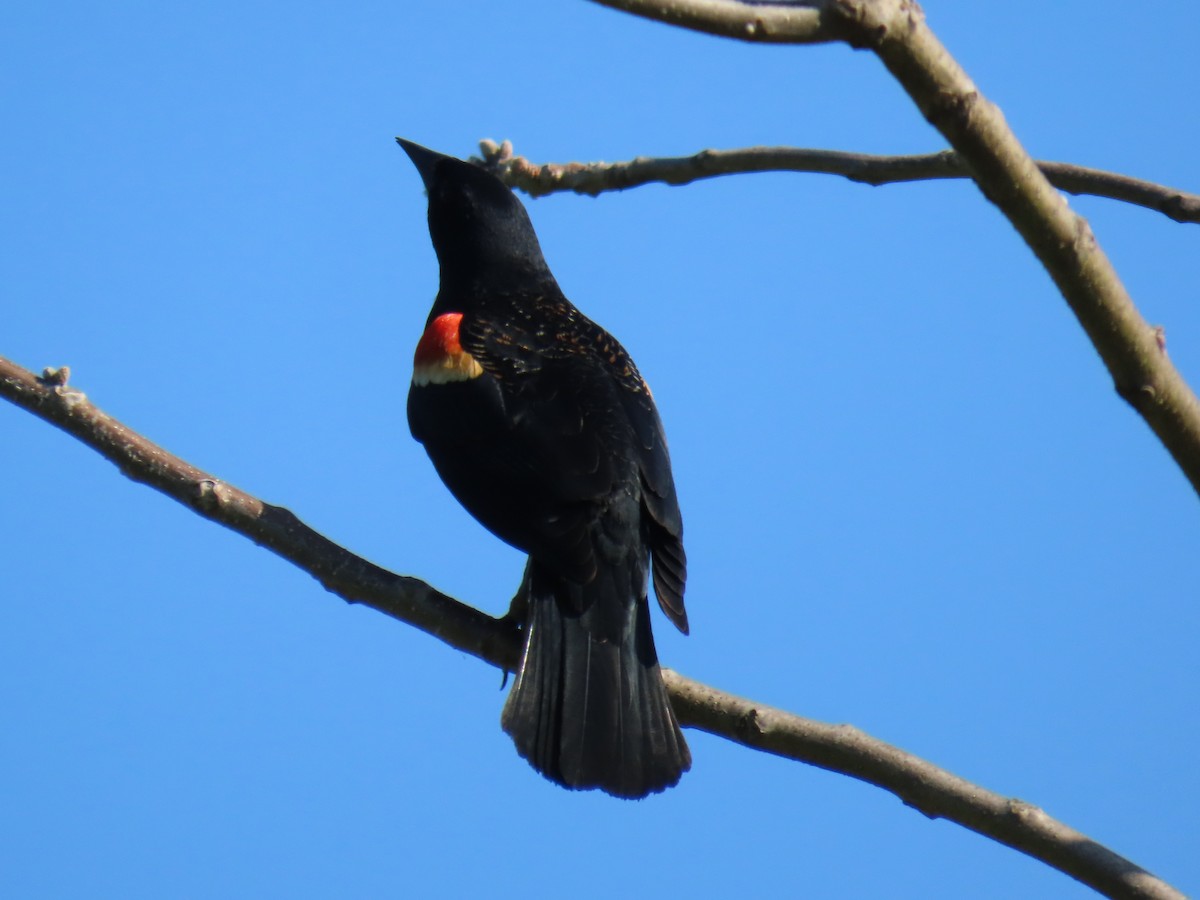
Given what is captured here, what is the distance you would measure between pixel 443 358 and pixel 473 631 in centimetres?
102

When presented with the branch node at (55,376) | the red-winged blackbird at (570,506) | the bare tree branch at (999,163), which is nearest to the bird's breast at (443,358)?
the red-winged blackbird at (570,506)

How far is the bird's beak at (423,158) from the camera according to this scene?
486cm

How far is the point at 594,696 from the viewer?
10.2ft

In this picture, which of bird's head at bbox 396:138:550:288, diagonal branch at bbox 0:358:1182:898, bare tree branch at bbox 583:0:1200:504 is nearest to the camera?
bare tree branch at bbox 583:0:1200:504

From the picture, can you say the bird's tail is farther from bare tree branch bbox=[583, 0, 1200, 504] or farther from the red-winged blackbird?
bare tree branch bbox=[583, 0, 1200, 504]

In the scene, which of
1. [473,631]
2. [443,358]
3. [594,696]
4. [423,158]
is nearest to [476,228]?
[423,158]

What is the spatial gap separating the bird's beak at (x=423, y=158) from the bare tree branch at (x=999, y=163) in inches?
123

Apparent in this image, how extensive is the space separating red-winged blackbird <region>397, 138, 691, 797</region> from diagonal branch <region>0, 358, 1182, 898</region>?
14 cm

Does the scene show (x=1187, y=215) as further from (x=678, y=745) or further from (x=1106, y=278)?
(x=678, y=745)

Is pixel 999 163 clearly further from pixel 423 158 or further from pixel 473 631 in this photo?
pixel 423 158

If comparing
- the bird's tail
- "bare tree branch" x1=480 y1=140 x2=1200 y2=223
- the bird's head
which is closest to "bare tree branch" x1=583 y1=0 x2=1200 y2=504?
"bare tree branch" x1=480 y1=140 x2=1200 y2=223

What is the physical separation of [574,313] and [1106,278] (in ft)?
8.74

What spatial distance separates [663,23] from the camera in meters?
1.77

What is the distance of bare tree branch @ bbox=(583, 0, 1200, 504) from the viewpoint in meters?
1.69
